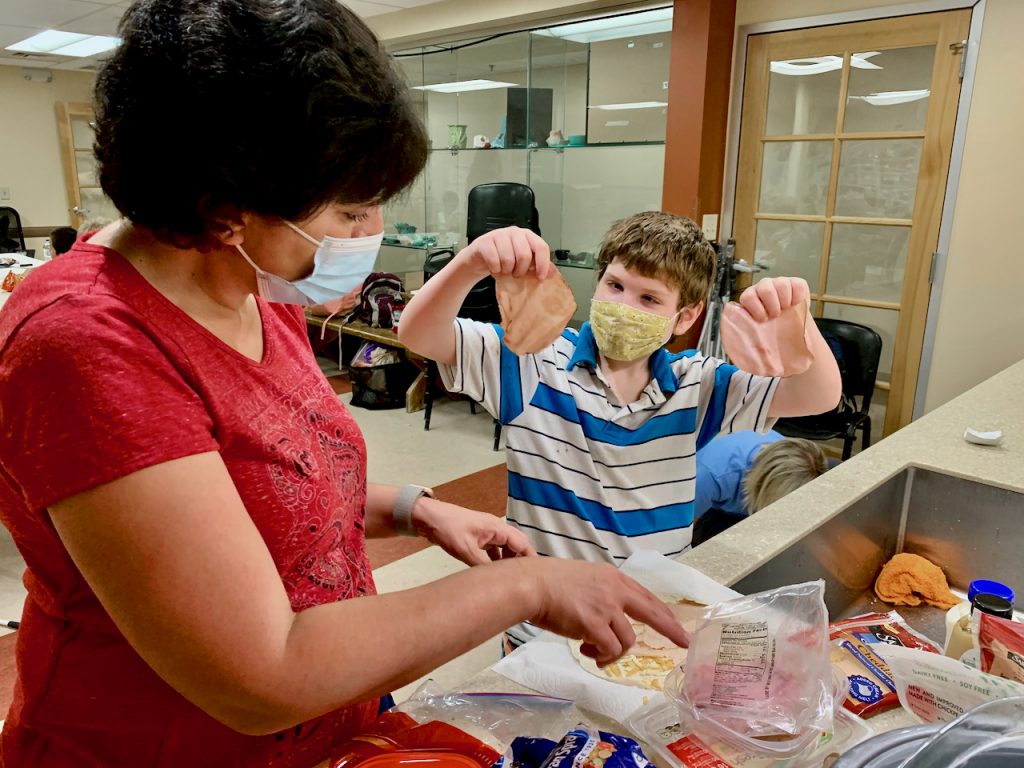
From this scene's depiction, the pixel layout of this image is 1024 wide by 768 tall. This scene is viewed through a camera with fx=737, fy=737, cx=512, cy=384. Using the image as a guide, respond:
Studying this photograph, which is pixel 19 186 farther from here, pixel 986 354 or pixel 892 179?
pixel 986 354

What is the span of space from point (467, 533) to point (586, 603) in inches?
12.4

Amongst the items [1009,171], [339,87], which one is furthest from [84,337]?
[1009,171]

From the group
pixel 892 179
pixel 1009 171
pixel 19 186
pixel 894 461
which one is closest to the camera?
pixel 894 461

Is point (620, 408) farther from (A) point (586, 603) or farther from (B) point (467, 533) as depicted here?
(A) point (586, 603)

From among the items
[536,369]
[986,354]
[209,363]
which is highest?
[209,363]

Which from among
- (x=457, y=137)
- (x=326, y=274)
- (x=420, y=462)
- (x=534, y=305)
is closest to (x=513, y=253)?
(x=534, y=305)

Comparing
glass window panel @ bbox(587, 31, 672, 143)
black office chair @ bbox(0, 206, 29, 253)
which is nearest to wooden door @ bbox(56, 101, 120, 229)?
black office chair @ bbox(0, 206, 29, 253)

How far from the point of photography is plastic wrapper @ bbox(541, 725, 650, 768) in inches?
25.8

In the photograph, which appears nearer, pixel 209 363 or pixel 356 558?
pixel 209 363

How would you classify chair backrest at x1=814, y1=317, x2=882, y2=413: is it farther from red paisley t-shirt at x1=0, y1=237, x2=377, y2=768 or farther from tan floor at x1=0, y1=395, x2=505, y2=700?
red paisley t-shirt at x1=0, y1=237, x2=377, y2=768

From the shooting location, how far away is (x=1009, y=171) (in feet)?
10.3

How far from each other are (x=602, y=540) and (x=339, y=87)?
38.7 inches

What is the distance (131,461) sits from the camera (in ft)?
1.68

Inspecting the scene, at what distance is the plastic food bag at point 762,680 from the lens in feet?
2.47
